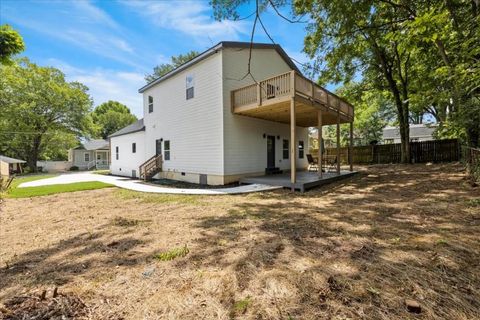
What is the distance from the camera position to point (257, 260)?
3.15 m

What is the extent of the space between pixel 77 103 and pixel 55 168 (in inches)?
402

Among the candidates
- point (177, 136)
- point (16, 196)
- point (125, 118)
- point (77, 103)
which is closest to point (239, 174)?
point (177, 136)

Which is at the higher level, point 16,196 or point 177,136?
point 177,136

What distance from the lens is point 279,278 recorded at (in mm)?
2656

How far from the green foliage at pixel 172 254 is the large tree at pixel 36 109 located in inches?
1192

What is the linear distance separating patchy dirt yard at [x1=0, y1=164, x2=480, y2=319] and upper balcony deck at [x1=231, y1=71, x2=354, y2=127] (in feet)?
14.3

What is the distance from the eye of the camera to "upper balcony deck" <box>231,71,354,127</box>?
866 cm

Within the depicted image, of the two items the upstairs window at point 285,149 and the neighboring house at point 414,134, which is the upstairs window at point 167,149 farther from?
the neighboring house at point 414,134

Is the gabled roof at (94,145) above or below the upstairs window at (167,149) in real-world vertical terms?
above

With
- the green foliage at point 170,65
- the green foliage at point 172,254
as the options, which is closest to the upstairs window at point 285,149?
the green foliage at point 172,254

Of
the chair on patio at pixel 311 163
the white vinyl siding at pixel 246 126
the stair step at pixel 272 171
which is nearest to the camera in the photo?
the white vinyl siding at pixel 246 126

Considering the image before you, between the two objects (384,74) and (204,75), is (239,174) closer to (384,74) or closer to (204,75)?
→ (204,75)

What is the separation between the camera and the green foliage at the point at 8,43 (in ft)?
17.4

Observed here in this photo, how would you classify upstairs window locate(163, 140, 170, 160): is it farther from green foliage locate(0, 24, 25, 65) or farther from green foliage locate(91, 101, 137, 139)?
green foliage locate(91, 101, 137, 139)
